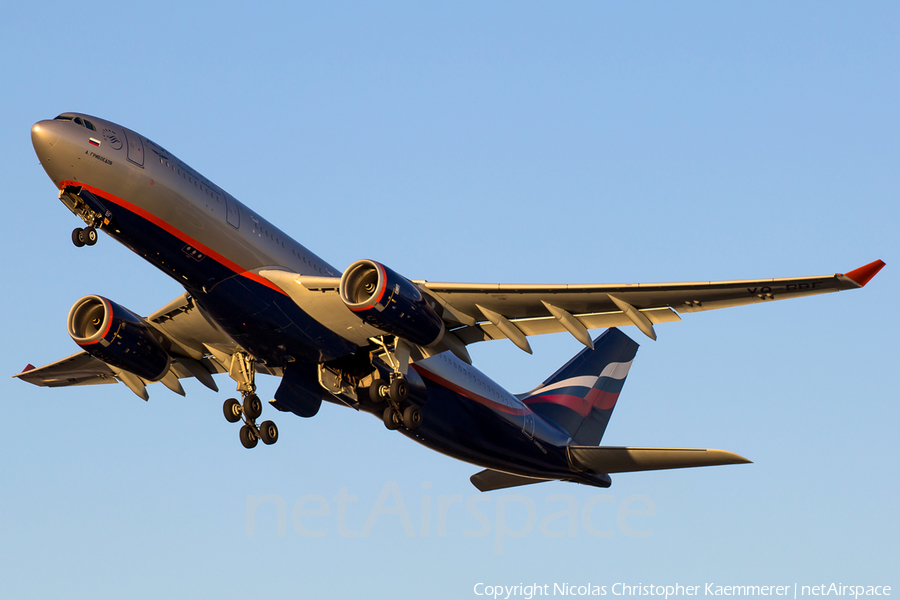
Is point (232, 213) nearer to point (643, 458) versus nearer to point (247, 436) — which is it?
point (247, 436)

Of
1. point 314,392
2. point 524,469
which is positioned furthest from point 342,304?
point 524,469

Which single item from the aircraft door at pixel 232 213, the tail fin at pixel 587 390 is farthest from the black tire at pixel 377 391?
the tail fin at pixel 587 390

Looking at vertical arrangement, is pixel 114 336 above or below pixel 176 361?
below

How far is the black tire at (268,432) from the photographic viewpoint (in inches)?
1089

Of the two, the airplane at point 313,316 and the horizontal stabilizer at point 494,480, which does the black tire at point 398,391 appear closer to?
the airplane at point 313,316

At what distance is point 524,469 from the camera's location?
31.6 metres

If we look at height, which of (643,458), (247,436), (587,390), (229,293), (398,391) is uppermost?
(587,390)

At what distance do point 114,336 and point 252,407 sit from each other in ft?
13.1

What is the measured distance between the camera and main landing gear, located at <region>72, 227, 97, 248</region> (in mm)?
22391

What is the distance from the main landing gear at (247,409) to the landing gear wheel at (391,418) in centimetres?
357

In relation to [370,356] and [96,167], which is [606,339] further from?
[96,167]

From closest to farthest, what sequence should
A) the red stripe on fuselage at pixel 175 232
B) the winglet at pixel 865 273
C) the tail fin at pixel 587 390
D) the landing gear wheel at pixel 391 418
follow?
the winglet at pixel 865 273 < the red stripe on fuselage at pixel 175 232 < the landing gear wheel at pixel 391 418 < the tail fin at pixel 587 390

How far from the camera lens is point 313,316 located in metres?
25.0

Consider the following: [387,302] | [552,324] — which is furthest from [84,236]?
[552,324]
